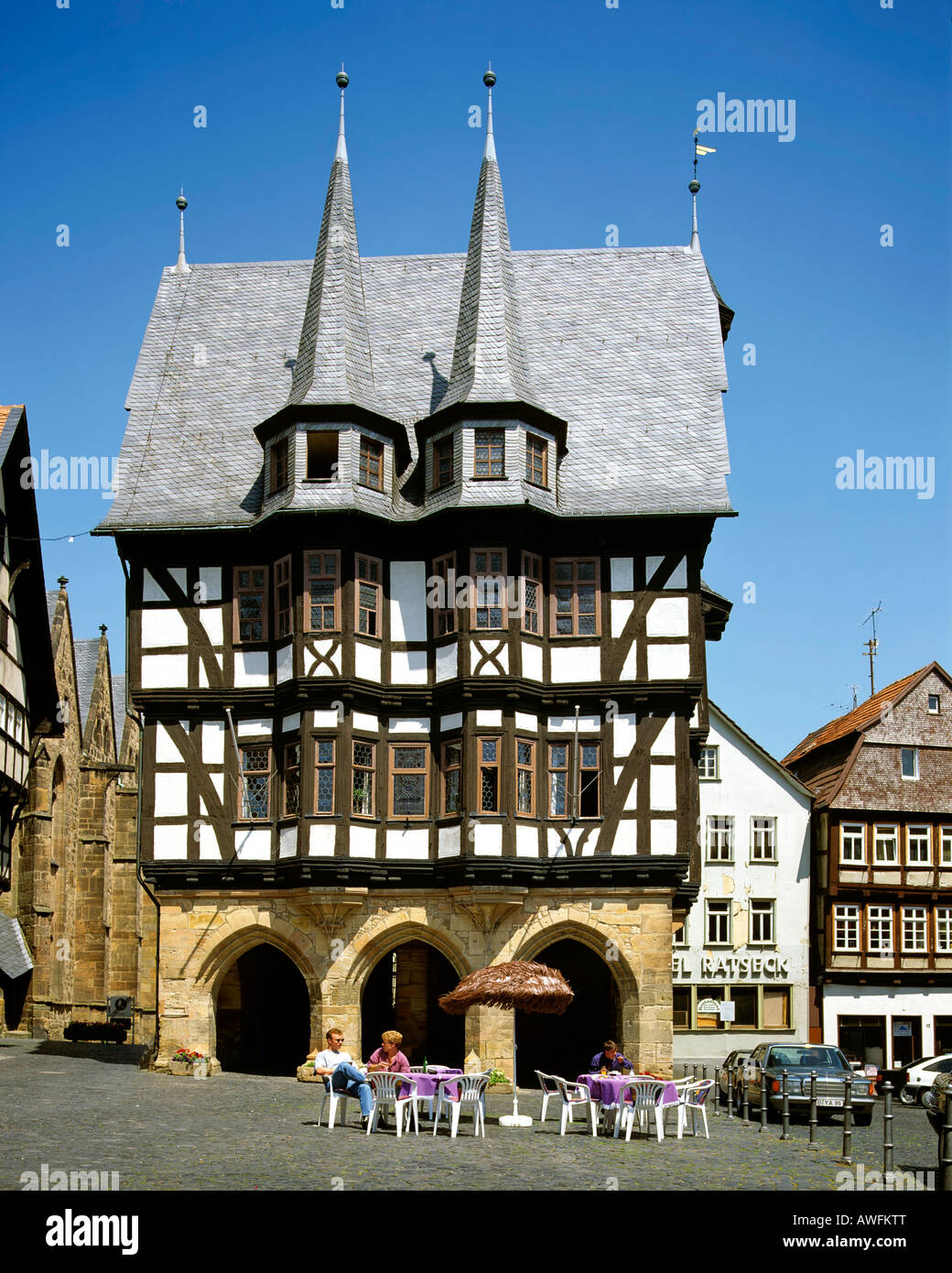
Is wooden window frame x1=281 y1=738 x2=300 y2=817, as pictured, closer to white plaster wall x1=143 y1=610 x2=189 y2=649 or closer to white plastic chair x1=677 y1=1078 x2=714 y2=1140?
white plaster wall x1=143 y1=610 x2=189 y2=649

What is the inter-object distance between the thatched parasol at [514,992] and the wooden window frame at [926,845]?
93.7 feet

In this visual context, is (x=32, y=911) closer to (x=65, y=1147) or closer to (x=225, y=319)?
(x=225, y=319)

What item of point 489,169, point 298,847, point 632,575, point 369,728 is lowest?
A: point 298,847

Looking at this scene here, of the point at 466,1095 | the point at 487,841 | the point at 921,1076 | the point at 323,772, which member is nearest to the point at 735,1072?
the point at 487,841

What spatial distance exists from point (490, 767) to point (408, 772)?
5.70 ft

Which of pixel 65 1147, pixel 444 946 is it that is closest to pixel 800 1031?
pixel 444 946

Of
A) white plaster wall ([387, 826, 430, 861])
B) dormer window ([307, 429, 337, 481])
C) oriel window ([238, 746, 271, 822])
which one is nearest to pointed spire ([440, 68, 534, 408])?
dormer window ([307, 429, 337, 481])

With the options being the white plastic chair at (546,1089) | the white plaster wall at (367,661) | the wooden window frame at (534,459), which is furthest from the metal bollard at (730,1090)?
the wooden window frame at (534,459)

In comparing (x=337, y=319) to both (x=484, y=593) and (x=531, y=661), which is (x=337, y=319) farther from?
(x=531, y=661)

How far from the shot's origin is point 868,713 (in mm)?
53031

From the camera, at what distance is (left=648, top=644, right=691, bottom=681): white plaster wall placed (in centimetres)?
3222

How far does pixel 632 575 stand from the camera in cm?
3272

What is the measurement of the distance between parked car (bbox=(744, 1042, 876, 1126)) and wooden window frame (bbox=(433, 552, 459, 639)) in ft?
31.3
